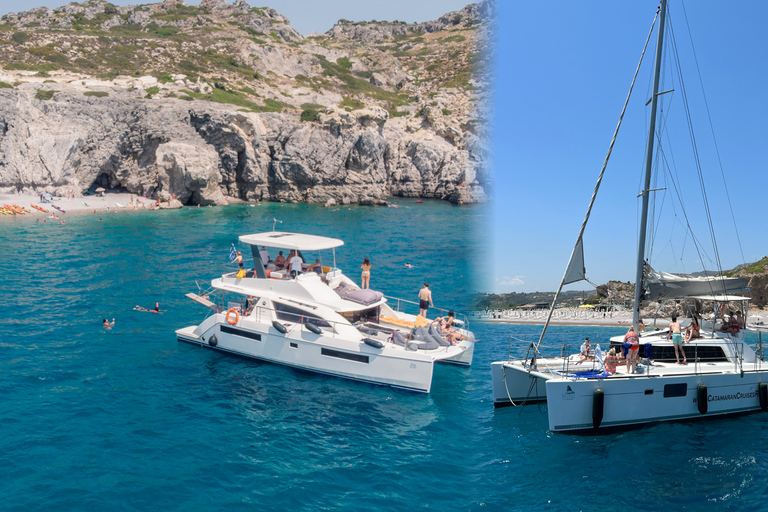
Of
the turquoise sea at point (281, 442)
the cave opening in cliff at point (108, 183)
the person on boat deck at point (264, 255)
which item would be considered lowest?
the turquoise sea at point (281, 442)

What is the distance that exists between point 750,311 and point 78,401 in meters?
51.0

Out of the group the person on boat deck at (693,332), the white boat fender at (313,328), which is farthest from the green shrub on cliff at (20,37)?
the person on boat deck at (693,332)

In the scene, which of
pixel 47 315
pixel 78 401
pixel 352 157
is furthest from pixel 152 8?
pixel 78 401

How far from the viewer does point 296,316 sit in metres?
18.8

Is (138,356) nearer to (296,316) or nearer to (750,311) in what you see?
(296,316)

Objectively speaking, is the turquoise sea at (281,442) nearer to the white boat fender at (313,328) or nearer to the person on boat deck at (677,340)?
the white boat fender at (313,328)

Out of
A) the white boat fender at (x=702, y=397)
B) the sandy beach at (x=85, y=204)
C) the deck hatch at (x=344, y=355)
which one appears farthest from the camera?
the sandy beach at (x=85, y=204)

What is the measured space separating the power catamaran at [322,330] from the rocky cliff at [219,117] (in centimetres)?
3633

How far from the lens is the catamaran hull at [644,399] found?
1383 centimetres

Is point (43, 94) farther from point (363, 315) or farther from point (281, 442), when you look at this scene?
point (281, 442)

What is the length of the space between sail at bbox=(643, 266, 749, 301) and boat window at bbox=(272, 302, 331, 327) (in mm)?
10424

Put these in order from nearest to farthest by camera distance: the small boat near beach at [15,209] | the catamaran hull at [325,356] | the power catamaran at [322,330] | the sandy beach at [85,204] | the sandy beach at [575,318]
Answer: the catamaran hull at [325,356] < the power catamaran at [322,330] < the sandy beach at [575,318] < the small boat near beach at [15,209] < the sandy beach at [85,204]

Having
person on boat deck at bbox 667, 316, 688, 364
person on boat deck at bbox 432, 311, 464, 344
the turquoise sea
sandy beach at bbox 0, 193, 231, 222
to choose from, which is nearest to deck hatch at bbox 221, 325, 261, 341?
the turquoise sea

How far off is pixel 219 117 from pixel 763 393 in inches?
2745
